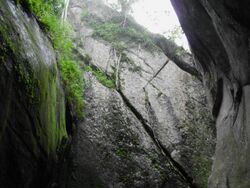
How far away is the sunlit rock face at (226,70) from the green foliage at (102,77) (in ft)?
9.92

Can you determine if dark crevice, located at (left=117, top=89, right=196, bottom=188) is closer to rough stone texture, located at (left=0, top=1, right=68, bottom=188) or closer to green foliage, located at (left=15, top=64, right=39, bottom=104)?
rough stone texture, located at (left=0, top=1, right=68, bottom=188)

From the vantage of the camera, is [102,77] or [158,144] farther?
[102,77]

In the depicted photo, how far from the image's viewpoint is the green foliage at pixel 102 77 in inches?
399

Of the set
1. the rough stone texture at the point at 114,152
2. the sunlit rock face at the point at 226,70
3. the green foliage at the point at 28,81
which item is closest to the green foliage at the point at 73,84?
the rough stone texture at the point at 114,152

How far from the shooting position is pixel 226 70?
7.00 meters

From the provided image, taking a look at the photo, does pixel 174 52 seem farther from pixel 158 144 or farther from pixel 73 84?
pixel 73 84

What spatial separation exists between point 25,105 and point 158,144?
5199mm

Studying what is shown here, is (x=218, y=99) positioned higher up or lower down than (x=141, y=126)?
higher up

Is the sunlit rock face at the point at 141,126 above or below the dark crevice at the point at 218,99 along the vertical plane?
→ below

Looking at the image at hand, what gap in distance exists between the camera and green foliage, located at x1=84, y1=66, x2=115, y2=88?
399 inches

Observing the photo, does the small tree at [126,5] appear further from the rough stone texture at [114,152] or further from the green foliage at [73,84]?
the rough stone texture at [114,152]

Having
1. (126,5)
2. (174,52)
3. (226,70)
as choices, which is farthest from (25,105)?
(126,5)

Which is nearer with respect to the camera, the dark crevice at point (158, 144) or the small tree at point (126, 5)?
the dark crevice at point (158, 144)

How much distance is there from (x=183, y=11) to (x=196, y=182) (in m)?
4.50
